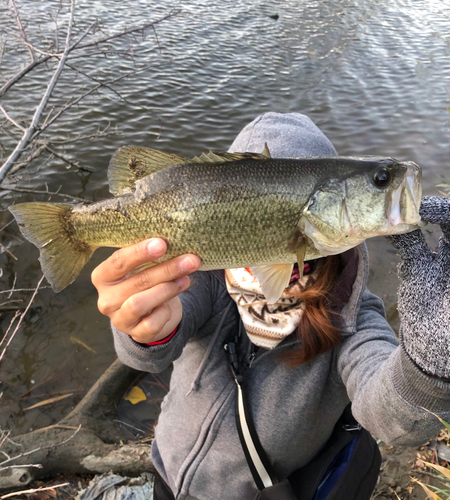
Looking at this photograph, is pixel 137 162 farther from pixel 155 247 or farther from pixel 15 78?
pixel 15 78

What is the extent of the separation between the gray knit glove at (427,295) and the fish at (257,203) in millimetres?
135

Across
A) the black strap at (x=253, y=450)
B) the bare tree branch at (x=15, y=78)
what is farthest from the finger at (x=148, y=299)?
the bare tree branch at (x=15, y=78)

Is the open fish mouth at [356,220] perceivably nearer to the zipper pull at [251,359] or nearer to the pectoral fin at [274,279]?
the pectoral fin at [274,279]

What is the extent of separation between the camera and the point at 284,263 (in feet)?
5.65

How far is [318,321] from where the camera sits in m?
2.05

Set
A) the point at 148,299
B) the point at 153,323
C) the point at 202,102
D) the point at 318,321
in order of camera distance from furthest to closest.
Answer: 1. the point at 202,102
2. the point at 318,321
3. the point at 153,323
4. the point at 148,299

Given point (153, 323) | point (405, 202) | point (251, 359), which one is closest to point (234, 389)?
point (251, 359)

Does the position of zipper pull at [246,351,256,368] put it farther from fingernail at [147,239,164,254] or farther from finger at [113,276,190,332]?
fingernail at [147,239,164,254]

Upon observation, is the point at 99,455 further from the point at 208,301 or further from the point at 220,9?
the point at 220,9

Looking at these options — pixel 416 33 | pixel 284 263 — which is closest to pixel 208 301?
pixel 284 263

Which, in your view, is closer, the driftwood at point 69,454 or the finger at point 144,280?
the finger at point 144,280

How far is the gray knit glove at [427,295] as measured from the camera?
1499mm

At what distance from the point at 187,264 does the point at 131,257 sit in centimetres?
23

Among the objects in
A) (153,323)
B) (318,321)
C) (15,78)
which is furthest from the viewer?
(15,78)
